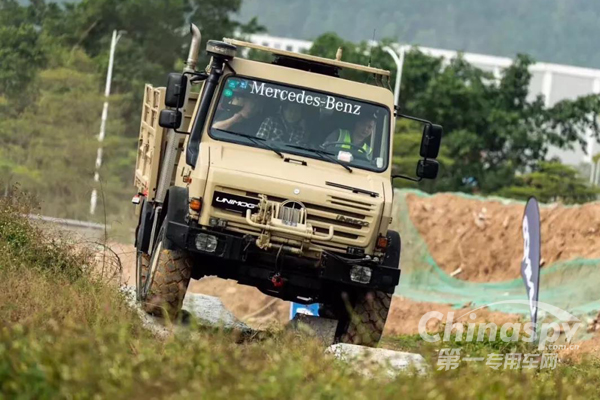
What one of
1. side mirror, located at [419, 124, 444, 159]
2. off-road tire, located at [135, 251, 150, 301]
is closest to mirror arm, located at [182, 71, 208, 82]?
off-road tire, located at [135, 251, 150, 301]

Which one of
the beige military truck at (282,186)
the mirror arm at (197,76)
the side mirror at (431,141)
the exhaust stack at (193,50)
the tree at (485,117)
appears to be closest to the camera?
the beige military truck at (282,186)

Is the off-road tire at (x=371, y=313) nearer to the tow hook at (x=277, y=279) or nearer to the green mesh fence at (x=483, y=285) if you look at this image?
the tow hook at (x=277, y=279)

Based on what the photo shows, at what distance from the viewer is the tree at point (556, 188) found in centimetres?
4825

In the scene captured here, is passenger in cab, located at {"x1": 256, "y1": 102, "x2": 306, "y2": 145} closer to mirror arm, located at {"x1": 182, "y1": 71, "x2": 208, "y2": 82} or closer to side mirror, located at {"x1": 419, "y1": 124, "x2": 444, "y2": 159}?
mirror arm, located at {"x1": 182, "y1": 71, "x2": 208, "y2": 82}

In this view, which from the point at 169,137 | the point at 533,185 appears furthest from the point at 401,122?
the point at 169,137

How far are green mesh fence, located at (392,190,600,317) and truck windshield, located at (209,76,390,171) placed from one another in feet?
24.7

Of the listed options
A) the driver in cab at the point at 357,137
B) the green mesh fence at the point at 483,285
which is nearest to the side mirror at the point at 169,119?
the driver in cab at the point at 357,137

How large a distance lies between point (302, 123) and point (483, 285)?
58.9 feet

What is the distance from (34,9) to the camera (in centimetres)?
5869

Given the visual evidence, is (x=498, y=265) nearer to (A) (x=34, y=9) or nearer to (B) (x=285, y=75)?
(B) (x=285, y=75)

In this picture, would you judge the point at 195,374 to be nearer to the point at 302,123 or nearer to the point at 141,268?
the point at 302,123

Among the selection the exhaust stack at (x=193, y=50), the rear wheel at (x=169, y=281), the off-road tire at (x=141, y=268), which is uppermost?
the exhaust stack at (x=193, y=50)

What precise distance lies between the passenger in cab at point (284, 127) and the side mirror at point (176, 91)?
828 mm

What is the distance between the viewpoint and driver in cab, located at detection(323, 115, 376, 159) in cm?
1214
